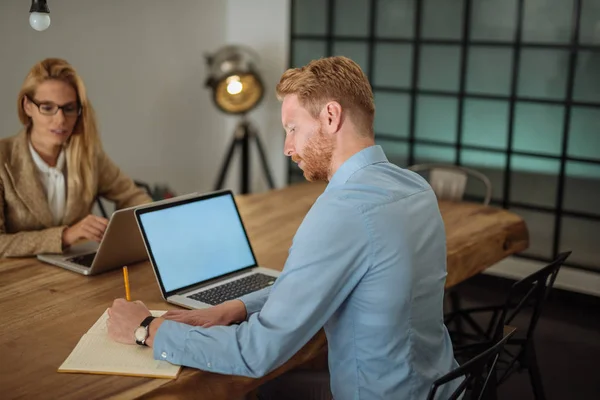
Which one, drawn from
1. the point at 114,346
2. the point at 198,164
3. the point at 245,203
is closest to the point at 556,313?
the point at 245,203

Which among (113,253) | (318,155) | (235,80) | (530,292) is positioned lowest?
(530,292)

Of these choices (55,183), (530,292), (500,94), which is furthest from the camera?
(500,94)

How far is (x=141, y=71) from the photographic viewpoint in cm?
498

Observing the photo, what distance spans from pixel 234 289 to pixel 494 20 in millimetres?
2852

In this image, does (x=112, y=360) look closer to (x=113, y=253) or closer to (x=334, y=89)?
(x=113, y=253)

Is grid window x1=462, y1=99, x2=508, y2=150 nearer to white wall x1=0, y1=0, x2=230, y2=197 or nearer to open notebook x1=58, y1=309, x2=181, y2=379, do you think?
white wall x1=0, y1=0, x2=230, y2=197

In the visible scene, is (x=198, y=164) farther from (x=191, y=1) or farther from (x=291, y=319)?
(x=291, y=319)

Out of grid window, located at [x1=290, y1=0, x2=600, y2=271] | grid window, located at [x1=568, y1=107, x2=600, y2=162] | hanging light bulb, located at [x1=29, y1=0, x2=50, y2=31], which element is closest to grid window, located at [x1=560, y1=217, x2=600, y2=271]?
grid window, located at [x1=290, y1=0, x2=600, y2=271]

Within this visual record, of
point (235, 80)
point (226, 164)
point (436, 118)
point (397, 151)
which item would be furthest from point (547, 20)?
point (226, 164)

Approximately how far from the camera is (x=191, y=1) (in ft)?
17.2

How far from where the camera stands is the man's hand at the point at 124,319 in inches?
71.2

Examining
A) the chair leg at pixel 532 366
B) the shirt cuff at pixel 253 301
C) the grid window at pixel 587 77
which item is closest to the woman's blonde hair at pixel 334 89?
the shirt cuff at pixel 253 301

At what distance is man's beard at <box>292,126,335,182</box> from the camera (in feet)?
5.93

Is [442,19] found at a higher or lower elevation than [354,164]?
higher
